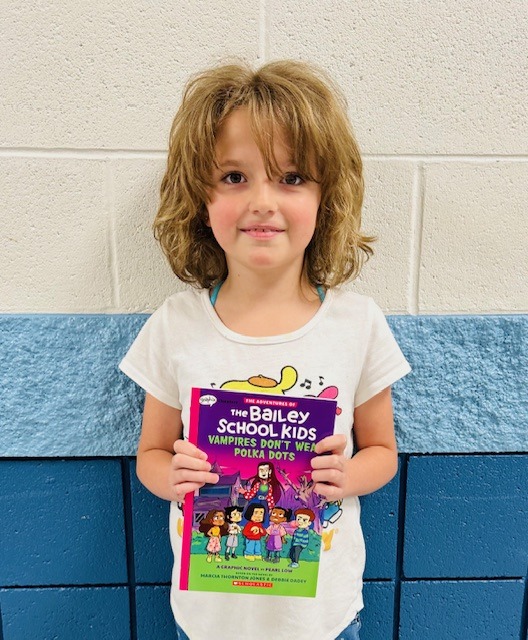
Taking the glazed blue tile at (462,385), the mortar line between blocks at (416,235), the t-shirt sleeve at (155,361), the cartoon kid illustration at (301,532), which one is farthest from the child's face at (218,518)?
the mortar line between blocks at (416,235)

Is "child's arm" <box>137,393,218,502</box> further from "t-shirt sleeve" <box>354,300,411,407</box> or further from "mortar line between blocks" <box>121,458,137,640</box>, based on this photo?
"t-shirt sleeve" <box>354,300,411,407</box>

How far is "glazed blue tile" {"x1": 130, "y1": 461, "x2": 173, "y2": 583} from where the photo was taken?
1184mm

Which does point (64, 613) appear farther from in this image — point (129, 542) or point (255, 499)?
point (255, 499)

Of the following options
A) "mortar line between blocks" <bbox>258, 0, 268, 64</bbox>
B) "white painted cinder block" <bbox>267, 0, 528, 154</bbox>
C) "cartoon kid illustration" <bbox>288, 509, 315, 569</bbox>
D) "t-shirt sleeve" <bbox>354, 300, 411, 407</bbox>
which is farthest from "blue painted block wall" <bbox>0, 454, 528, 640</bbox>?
"mortar line between blocks" <bbox>258, 0, 268, 64</bbox>

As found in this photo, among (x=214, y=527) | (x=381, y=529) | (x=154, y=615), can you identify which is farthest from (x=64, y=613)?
(x=381, y=529)


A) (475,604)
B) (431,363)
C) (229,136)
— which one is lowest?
(475,604)

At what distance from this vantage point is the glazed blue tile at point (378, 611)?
1.24 meters

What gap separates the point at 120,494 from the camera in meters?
1.18

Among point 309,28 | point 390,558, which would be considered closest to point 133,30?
point 309,28

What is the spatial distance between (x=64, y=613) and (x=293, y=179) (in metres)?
1.05

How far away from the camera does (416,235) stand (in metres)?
1.11

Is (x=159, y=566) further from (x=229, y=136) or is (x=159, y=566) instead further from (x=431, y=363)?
(x=229, y=136)

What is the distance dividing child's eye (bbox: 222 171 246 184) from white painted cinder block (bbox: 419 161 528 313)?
0.40 meters

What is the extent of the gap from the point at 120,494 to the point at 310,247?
0.65 metres
